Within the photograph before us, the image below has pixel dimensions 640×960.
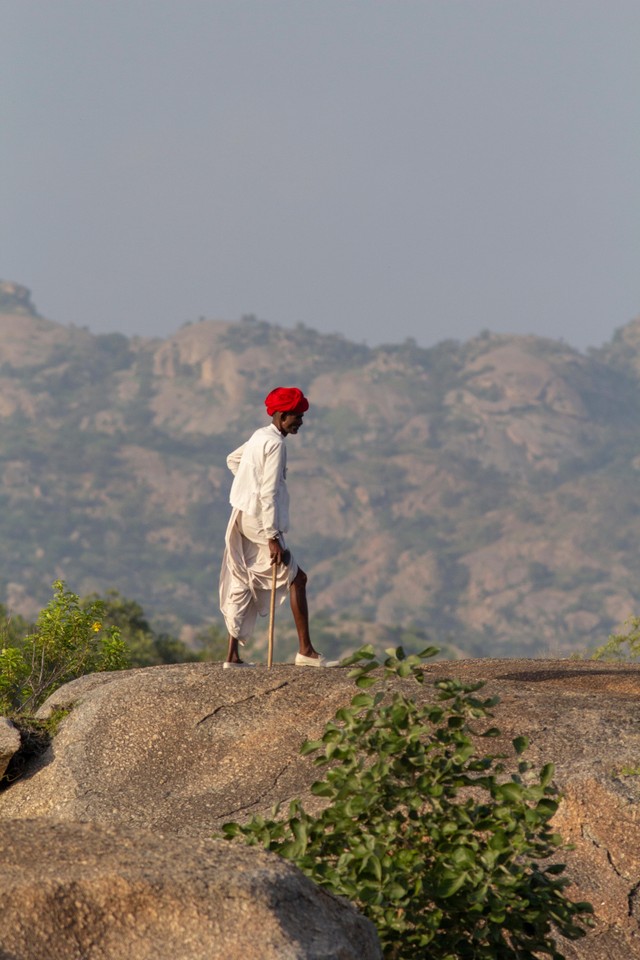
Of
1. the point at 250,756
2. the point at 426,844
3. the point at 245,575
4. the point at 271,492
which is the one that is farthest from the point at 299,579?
the point at 426,844

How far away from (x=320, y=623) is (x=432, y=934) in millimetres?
151123

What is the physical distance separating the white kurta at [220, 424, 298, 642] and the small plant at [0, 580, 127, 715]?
41.0 inches

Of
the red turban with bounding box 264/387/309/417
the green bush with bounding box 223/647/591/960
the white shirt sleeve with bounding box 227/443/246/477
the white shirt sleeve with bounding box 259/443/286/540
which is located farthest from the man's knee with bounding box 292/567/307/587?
the green bush with bounding box 223/647/591/960

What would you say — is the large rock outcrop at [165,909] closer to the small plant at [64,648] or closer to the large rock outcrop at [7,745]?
the large rock outcrop at [7,745]

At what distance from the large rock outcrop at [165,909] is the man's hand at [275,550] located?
4.58 meters

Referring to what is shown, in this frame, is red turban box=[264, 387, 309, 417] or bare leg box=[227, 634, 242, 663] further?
bare leg box=[227, 634, 242, 663]

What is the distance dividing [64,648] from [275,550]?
1943 millimetres

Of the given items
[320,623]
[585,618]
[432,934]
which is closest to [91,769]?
[432,934]

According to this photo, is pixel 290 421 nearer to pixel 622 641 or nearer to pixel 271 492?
pixel 271 492

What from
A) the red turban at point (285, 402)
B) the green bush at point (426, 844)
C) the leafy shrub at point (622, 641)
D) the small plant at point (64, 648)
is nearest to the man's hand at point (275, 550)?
the red turban at point (285, 402)

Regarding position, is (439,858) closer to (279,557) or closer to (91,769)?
(91,769)

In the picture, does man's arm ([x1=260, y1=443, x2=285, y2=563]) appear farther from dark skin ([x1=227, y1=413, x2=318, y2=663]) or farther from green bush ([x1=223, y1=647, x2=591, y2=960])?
green bush ([x1=223, y1=647, x2=591, y2=960])

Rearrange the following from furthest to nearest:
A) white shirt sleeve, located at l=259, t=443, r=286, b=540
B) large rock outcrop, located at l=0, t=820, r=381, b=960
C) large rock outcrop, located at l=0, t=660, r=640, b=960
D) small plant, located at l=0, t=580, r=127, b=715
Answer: small plant, located at l=0, t=580, r=127, b=715 → white shirt sleeve, located at l=259, t=443, r=286, b=540 → large rock outcrop, located at l=0, t=660, r=640, b=960 → large rock outcrop, located at l=0, t=820, r=381, b=960

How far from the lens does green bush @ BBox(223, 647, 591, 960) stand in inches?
171
